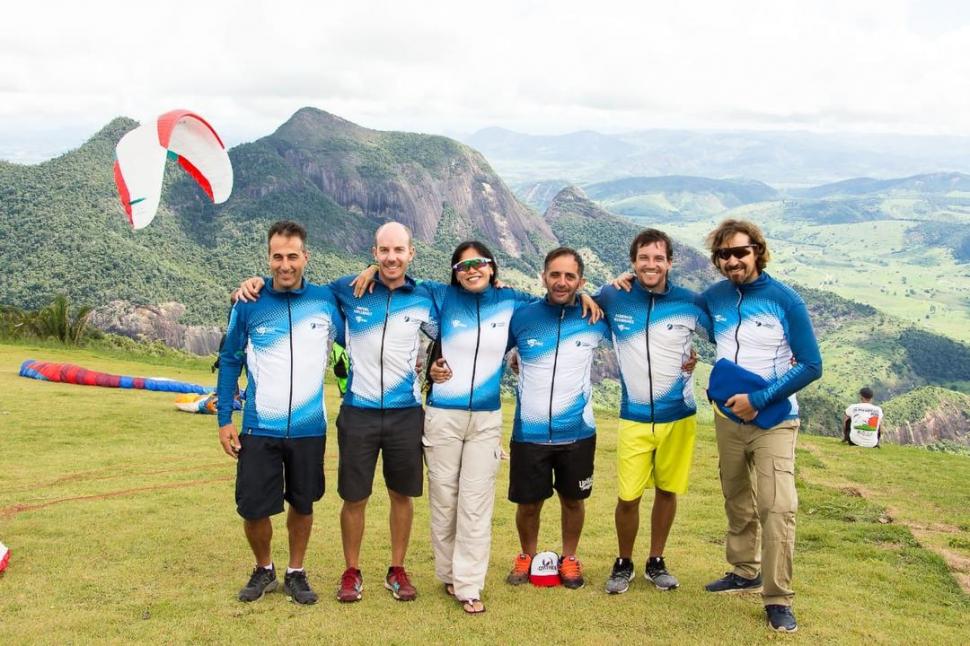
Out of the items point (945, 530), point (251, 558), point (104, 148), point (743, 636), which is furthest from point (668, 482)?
point (104, 148)

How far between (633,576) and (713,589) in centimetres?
64

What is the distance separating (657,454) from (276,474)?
2.97 m

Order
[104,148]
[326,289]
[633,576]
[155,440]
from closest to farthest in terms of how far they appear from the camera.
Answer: [326,289] < [633,576] < [155,440] < [104,148]

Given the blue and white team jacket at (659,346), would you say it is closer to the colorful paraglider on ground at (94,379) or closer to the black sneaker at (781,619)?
the black sneaker at (781,619)

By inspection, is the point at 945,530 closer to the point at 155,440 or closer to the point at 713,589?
the point at 713,589

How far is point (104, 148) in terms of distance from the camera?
108m

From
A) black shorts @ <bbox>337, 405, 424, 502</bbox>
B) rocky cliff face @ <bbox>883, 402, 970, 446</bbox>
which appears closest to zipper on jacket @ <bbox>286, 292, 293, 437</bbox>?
black shorts @ <bbox>337, 405, 424, 502</bbox>

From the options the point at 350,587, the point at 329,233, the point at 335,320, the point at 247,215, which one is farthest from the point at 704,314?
the point at 329,233

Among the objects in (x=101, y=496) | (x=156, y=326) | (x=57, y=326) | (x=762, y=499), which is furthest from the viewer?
(x=156, y=326)

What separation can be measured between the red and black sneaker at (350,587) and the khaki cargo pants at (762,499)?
2980mm

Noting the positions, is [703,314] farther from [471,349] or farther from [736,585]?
[736,585]

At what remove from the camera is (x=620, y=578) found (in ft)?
20.4

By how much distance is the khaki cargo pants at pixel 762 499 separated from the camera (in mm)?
5504

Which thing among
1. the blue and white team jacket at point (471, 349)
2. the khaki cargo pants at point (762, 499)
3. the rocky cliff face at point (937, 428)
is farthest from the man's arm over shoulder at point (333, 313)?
the rocky cliff face at point (937, 428)
